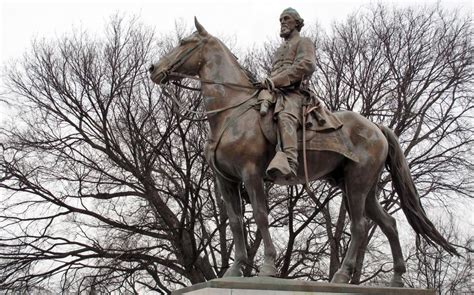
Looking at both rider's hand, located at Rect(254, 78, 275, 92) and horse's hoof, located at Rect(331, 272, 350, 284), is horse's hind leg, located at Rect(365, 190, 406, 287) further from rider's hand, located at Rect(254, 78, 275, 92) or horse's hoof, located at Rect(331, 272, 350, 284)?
rider's hand, located at Rect(254, 78, 275, 92)

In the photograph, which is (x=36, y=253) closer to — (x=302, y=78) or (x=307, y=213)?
(x=307, y=213)

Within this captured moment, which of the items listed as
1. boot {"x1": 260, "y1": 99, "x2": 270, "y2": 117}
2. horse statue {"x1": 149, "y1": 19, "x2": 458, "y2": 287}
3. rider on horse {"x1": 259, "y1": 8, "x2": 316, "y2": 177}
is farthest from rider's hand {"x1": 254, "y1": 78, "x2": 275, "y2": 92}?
boot {"x1": 260, "y1": 99, "x2": 270, "y2": 117}

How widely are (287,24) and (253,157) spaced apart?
206cm

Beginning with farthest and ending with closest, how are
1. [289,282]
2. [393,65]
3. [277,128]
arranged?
Answer: [393,65] → [277,128] → [289,282]

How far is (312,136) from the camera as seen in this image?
328 inches

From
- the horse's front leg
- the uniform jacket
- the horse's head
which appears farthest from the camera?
the horse's head

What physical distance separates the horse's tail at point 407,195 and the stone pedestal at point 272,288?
1169 millimetres

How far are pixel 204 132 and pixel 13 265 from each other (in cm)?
630

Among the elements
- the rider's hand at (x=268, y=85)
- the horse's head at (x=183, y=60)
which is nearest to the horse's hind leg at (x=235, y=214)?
the rider's hand at (x=268, y=85)

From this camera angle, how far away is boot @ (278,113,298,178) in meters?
7.73

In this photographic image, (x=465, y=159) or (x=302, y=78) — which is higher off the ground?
(x=465, y=159)

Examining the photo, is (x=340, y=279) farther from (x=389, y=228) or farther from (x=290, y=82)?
(x=290, y=82)

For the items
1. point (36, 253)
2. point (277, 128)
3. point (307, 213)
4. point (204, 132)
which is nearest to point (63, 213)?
point (36, 253)

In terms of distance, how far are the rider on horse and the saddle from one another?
11 centimetres
